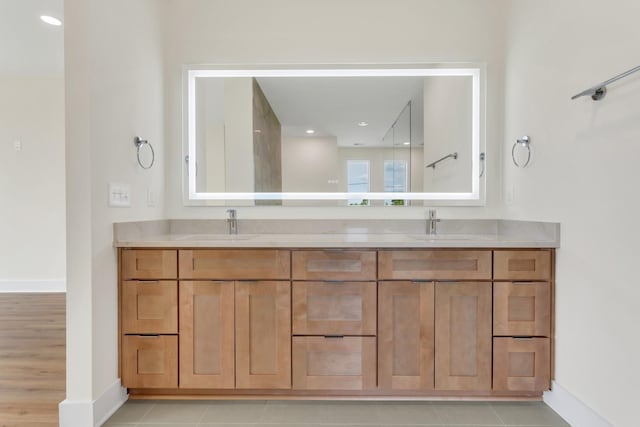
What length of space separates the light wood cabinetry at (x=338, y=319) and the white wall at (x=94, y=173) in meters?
0.13

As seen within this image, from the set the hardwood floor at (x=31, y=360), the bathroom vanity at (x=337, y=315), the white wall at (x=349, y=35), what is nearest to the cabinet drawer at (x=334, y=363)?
the bathroom vanity at (x=337, y=315)

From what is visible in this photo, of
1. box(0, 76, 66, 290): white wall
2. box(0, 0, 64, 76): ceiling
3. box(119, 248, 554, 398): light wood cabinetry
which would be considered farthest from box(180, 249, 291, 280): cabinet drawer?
box(0, 76, 66, 290): white wall

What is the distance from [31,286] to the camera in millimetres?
3838

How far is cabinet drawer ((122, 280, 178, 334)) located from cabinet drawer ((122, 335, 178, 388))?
0.14ft

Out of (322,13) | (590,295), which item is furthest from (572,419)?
(322,13)

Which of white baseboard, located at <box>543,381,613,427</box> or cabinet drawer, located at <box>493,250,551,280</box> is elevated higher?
cabinet drawer, located at <box>493,250,551,280</box>

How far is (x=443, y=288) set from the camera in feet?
5.56

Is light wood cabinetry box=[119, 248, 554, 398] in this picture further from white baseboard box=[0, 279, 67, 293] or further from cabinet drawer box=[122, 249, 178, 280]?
white baseboard box=[0, 279, 67, 293]

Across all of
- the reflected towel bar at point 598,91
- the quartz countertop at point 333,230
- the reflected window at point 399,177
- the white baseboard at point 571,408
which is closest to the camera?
the reflected towel bar at point 598,91

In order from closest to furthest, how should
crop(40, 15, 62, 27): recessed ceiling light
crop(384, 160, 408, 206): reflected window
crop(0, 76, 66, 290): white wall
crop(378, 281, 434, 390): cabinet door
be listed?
crop(378, 281, 434, 390): cabinet door
crop(384, 160, 408, 206): reflected window
crop(40, 15, 62, 27): recessed ceiling light
crop(0, 76, 66, 290): white wall

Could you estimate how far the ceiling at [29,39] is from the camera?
8.08ft

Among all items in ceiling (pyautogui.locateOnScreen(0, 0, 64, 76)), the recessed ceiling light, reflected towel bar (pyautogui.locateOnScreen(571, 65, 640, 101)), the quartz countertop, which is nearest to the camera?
reflected towel bar (pyautogui.locateOnScreen(571, 65, 640, 101))

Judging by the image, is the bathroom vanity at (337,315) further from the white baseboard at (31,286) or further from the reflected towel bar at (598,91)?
the white baseboard at (31,286)

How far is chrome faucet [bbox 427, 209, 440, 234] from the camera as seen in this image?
2135mm
